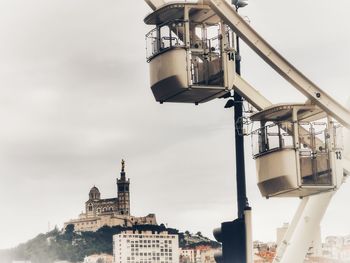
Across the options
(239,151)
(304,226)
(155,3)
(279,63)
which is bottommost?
(304,226)

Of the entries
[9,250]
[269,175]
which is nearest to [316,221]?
[269,175]

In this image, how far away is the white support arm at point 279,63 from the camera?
24875mm

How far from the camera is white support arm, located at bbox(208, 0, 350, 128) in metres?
24.9

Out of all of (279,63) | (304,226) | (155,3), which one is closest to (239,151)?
(304,226)

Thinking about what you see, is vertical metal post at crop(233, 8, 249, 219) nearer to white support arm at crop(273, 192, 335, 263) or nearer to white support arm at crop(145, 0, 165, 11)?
white support arm at crop(273, 192, 335, 263)

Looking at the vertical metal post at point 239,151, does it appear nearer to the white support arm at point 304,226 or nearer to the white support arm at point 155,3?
the white support arm at point 304,226

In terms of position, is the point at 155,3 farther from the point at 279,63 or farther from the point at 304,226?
the point at 304,226

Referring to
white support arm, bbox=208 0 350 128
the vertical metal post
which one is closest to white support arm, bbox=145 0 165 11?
white support arm, bbox=208 0 350 128

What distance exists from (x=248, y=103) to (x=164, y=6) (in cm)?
444

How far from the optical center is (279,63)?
84.1 ft

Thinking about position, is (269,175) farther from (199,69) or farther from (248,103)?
(199,69)

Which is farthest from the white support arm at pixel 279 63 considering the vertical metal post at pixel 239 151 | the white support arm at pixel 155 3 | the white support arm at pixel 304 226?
the white support arm at pixel 304 226

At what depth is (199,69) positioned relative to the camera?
2483 cm

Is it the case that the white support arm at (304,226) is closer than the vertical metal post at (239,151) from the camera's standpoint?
No
